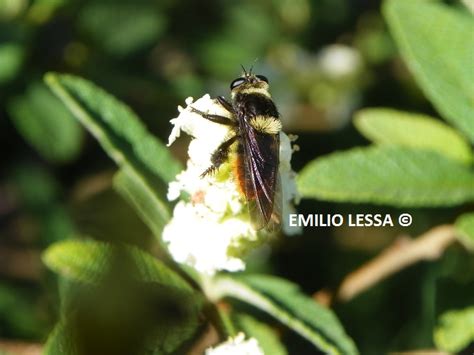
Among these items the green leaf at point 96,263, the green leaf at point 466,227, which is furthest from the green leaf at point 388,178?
the green leaf at point 96,263

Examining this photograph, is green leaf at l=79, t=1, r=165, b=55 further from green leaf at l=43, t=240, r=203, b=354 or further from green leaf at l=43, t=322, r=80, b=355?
green leaf at l=43, t=322, r=80, b=355

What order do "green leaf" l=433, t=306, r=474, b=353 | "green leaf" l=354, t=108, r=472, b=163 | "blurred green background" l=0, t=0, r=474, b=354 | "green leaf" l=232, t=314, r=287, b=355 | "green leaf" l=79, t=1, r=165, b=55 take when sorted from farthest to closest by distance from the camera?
"green leaf" l=79, t=1, r=165, b=55 < "blurred green background" l=0, t=0, r=474, b=354 < "green leaf" l=354, t=108, r=472, b=163 < "green leaf" l=433, t=306, r=474, b=353 < "green leaf" l=232, t=314, r=287, b=355

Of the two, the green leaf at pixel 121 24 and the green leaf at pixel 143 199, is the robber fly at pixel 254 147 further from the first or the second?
the green leaf at pixel 121 24

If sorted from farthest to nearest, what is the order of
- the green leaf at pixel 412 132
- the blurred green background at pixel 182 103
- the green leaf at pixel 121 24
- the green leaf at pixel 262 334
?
the green leaf at pixel 121 24 < the blurred green background at pixel 182 103 < the green leaf at pixel 412 132 < the green leaf at pixel 262 334

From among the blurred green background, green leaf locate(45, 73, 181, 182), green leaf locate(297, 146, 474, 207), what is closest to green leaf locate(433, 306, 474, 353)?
the blurred green background

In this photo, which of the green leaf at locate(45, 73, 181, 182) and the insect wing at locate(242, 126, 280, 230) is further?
the green leaf at locate(45, 73, 181, 182)

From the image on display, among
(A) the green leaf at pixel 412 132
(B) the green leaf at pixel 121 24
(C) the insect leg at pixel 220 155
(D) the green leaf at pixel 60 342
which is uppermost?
(B) the green leaf at pixel 121 24

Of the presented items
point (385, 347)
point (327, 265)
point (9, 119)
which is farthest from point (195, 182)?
point (9, 119)

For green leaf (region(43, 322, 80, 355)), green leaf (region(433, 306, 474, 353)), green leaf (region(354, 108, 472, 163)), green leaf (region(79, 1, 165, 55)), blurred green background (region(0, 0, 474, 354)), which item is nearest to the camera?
green leaf (region(43, 322, 80, 355))
